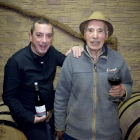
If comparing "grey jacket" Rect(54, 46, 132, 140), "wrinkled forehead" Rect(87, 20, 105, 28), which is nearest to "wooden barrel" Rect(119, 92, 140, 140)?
"grey jacket" Rect(54, 46, 132, 140)

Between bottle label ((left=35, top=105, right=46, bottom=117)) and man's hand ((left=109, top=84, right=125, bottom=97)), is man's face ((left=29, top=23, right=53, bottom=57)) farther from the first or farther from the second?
man's hand ((left=109, top=84, right=125, bottom=97))

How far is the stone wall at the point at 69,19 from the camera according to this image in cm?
291

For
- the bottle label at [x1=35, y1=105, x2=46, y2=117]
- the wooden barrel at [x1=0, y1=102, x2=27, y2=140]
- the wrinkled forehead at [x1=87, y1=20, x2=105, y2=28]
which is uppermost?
the wrinkled forehead at [x1=87, y1=20, x2=105, y2=28]

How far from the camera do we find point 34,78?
5.75 feet

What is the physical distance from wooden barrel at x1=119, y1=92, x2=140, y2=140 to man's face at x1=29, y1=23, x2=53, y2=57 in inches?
50.6

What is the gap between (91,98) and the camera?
Result: 55.0 inches

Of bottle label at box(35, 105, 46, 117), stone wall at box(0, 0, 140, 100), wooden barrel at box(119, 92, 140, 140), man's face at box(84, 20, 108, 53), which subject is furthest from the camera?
stone wall at box(0, 0, 140, 100)

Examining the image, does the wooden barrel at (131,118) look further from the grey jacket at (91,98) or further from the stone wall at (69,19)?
the stone wall at (69,19)

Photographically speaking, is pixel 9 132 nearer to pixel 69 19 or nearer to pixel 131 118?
pixel 131 118

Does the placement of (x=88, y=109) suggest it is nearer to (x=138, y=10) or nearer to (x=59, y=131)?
(x=59, y=131)

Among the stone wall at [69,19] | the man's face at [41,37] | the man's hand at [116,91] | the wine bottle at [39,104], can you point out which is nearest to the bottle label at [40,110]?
the wine bottle at [39,104]

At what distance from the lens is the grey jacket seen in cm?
140

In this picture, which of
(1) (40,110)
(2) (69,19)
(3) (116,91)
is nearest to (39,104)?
(1) (40,110)

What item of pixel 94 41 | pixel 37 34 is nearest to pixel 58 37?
pixel 37 34
